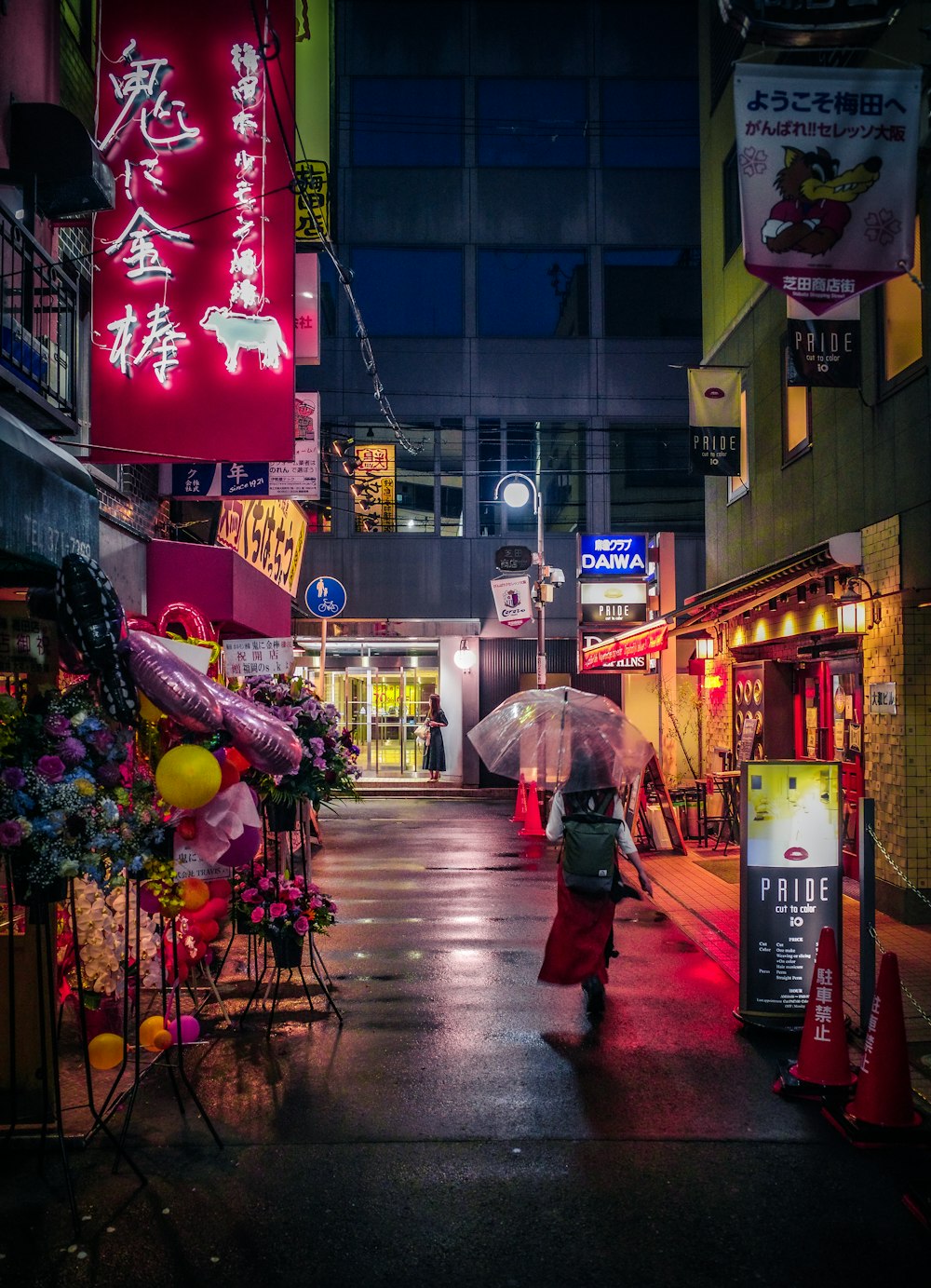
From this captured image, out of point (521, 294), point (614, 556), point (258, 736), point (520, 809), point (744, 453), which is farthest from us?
point (521, 294)

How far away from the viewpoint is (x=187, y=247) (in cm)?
934

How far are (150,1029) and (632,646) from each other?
446 inches

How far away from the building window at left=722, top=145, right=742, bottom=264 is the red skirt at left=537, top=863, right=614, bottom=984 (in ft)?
43.4

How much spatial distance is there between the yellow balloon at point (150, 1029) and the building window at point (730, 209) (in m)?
15.3

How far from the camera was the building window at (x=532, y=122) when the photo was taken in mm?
27391

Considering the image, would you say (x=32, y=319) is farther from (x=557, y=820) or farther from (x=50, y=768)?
(x=557, y=820)

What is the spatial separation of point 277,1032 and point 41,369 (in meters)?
5.35

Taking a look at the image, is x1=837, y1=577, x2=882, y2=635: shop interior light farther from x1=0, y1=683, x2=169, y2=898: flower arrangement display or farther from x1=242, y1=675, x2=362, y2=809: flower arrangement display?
x1=0, y1=683, x2=169, y2=898: flower arrangement display

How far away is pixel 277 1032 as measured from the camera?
7.24 meters

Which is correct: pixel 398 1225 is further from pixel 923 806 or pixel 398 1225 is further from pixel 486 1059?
pixel 923 806

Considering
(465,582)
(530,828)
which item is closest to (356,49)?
(465,582)

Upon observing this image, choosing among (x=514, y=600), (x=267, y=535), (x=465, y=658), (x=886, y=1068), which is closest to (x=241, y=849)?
(x=886, y=1068)

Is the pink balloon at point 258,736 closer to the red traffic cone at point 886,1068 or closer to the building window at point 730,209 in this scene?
the red traffic cone at point 886,1068

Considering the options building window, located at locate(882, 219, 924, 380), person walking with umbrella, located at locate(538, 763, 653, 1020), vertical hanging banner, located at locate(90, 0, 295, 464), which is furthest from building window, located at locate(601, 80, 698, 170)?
person walking with umbrella, located at locate(538, 763, 653, 1020)
